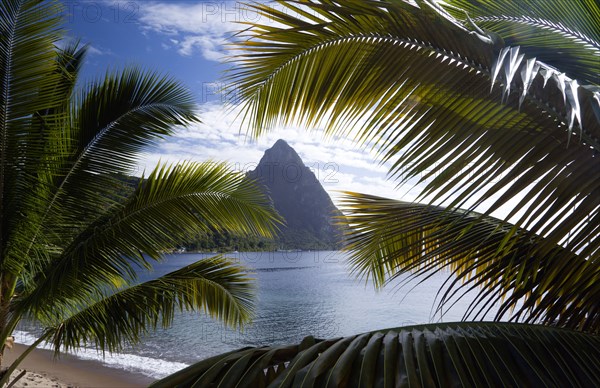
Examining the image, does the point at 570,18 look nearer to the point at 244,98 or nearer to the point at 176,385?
the point at 244,98

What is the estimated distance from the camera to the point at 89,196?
5133 mm

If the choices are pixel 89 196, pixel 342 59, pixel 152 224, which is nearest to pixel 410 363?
pixel 342 59

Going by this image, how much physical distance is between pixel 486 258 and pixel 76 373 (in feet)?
45.9

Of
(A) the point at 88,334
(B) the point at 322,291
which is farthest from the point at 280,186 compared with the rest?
(A) the point at 88,334

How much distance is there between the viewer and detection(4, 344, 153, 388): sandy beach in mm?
12273

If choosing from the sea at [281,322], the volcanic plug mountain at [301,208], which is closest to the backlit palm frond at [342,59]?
the sea at [281,322]

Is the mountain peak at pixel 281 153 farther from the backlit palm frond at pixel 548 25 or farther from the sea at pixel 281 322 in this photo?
the backlit palm frond at pixel 548 25

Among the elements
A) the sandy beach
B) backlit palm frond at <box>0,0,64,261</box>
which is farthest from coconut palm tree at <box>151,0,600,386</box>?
the sandy beach

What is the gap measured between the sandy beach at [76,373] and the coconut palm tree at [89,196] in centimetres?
734

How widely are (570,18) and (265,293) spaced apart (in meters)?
41.9

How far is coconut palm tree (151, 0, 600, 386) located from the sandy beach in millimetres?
11424

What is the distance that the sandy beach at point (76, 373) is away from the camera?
12.3 metres

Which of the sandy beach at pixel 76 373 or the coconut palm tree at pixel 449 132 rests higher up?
the coconut palm tree at pixel 449 132

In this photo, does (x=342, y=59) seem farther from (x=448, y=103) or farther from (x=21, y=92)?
(x=21, y=92)
